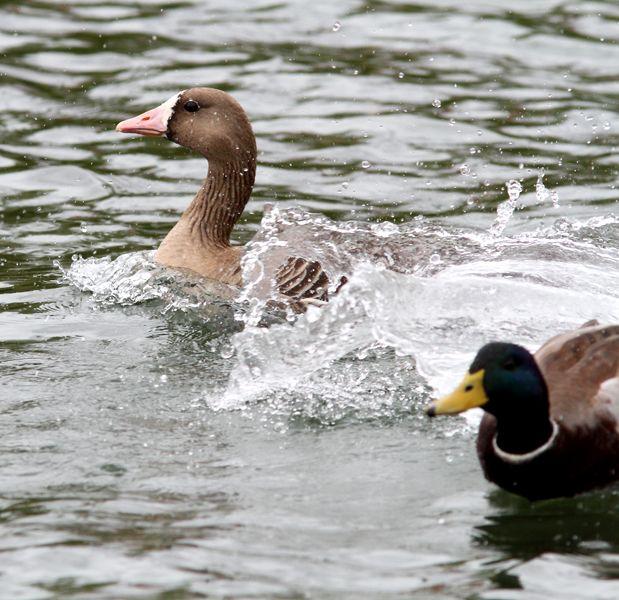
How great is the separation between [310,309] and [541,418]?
2397 mm

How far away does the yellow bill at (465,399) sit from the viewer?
578 centimetres

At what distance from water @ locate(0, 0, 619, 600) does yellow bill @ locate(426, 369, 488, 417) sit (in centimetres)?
52

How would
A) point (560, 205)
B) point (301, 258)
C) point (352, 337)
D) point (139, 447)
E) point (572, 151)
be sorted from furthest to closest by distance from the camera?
point (572, 151), point (560, 205), point (301, 258), point (352, 337), point (139, 447)

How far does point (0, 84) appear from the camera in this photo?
44.1 ft

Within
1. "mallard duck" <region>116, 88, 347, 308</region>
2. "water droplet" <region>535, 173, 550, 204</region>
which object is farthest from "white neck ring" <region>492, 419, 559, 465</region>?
"water droplet" <region>535, 173, 550, 204</region>

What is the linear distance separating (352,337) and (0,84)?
6.76 meters

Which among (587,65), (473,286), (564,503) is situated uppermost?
(587,65)

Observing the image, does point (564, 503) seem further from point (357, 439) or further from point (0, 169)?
point (0, 169)

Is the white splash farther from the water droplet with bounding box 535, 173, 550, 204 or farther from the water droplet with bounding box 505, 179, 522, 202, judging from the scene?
the water droplet with bounding box 535, 173, 550, 204

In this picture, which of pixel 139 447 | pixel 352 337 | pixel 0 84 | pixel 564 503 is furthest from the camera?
pixel 0 84

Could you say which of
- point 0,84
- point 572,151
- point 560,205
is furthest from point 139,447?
point 0,84

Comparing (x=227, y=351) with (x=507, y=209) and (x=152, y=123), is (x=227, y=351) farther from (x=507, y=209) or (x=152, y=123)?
(x=507, y=209)

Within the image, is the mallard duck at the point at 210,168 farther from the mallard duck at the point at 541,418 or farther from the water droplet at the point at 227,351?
the mallard duck at the point at 541,418

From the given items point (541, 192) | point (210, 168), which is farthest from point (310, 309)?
point (541, 192)
